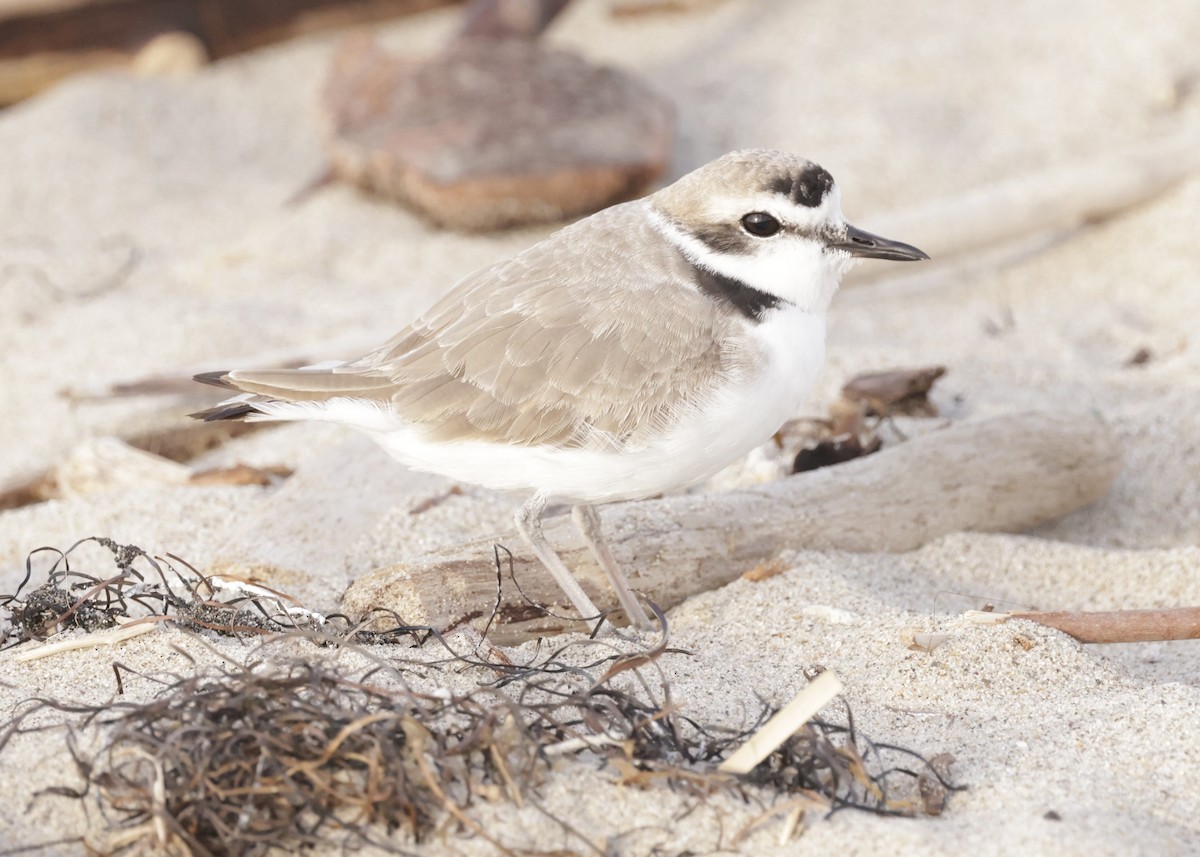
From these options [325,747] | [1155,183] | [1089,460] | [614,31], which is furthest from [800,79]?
[325,747]

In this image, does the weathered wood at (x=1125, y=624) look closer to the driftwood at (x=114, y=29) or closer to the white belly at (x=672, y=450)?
the white belly at (x=672, y=450)

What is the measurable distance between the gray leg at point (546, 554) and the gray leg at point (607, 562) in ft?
0.31

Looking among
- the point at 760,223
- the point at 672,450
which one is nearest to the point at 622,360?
the point at 672,450

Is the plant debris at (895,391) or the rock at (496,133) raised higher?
the rock at (496,133)

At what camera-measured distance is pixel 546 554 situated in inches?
143

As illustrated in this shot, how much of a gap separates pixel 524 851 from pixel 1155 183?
604 cm

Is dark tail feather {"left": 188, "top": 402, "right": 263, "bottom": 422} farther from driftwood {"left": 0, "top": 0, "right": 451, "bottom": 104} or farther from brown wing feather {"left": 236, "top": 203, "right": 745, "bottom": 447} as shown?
driftwood {"left": 0, "top": 0, "right": 451, "bottom": 104}

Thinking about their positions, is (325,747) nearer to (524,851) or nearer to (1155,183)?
(524,851)

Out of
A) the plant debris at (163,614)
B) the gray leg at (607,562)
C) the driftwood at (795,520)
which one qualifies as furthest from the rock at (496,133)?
the plant debris at (163,614)

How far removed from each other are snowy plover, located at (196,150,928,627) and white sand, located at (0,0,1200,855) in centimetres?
58

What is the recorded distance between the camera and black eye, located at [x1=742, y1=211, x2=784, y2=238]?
3.49 meters

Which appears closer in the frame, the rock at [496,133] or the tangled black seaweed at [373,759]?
the tangled black seaweed at [373,759]

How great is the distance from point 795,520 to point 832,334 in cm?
240

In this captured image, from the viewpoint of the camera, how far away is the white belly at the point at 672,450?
333 centimetres
